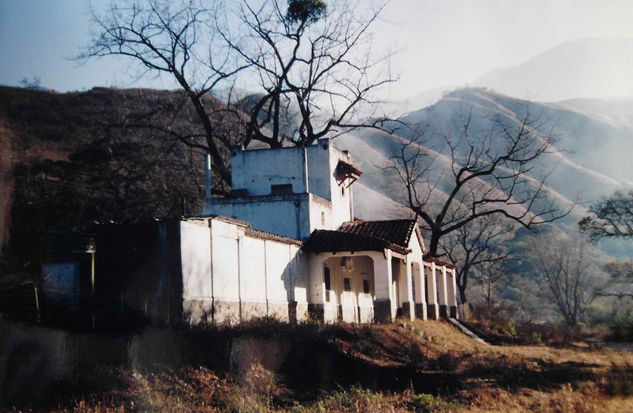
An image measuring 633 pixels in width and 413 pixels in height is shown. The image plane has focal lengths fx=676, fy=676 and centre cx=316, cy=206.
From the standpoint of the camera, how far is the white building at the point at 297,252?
18.2 m

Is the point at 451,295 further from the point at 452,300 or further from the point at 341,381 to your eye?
the point at 341,381

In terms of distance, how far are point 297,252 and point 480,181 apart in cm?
6707

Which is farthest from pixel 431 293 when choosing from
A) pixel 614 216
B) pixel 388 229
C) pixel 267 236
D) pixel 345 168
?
pixel 614 216

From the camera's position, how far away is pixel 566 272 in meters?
58.6

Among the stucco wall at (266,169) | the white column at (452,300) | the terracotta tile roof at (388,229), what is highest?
the stucco wall at (266,169)

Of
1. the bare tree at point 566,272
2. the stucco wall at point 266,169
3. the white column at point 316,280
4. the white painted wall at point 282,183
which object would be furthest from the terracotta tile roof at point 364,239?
the bare tree at point 566,272

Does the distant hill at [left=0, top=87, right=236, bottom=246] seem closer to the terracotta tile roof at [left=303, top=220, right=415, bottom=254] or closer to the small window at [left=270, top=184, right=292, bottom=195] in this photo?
the small window at [left=270, top=184, right=292, bottom=195]

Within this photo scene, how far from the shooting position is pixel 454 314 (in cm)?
3728

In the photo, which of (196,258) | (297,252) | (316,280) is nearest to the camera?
(196,258)

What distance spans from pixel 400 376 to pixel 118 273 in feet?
23.7

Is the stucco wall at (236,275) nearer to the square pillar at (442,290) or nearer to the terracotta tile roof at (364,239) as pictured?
the terracotta tile roof at (364,239)

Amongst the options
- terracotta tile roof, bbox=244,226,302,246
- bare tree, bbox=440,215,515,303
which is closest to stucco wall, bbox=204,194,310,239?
terracotta tile roof, bbox=244,226,302,246

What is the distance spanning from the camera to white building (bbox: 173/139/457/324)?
1816cm

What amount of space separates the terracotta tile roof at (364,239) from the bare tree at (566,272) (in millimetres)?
32543
